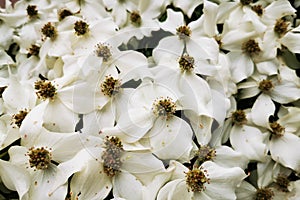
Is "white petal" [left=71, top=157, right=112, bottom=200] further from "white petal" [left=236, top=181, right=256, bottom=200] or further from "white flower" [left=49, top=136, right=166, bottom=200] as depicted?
"white petal" [left=236, top=181, right=256, bottom=200]

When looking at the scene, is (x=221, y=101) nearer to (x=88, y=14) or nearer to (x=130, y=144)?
(x=130, y=144)

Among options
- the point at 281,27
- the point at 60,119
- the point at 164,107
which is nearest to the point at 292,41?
the point at 281,27

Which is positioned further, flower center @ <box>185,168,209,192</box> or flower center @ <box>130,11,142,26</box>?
flower center @ <box>130,11,142,26</box>

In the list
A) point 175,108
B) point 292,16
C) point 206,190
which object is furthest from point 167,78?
point 292,16

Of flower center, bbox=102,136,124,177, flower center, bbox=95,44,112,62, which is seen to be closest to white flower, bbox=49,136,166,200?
flower center, bbox=102,136,124,177

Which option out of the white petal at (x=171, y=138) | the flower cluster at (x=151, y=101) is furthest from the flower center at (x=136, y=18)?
the white petal at (x=171, y=138)

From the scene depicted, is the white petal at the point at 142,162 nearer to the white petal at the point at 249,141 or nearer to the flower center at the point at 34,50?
the white petal at the point at 249,141
